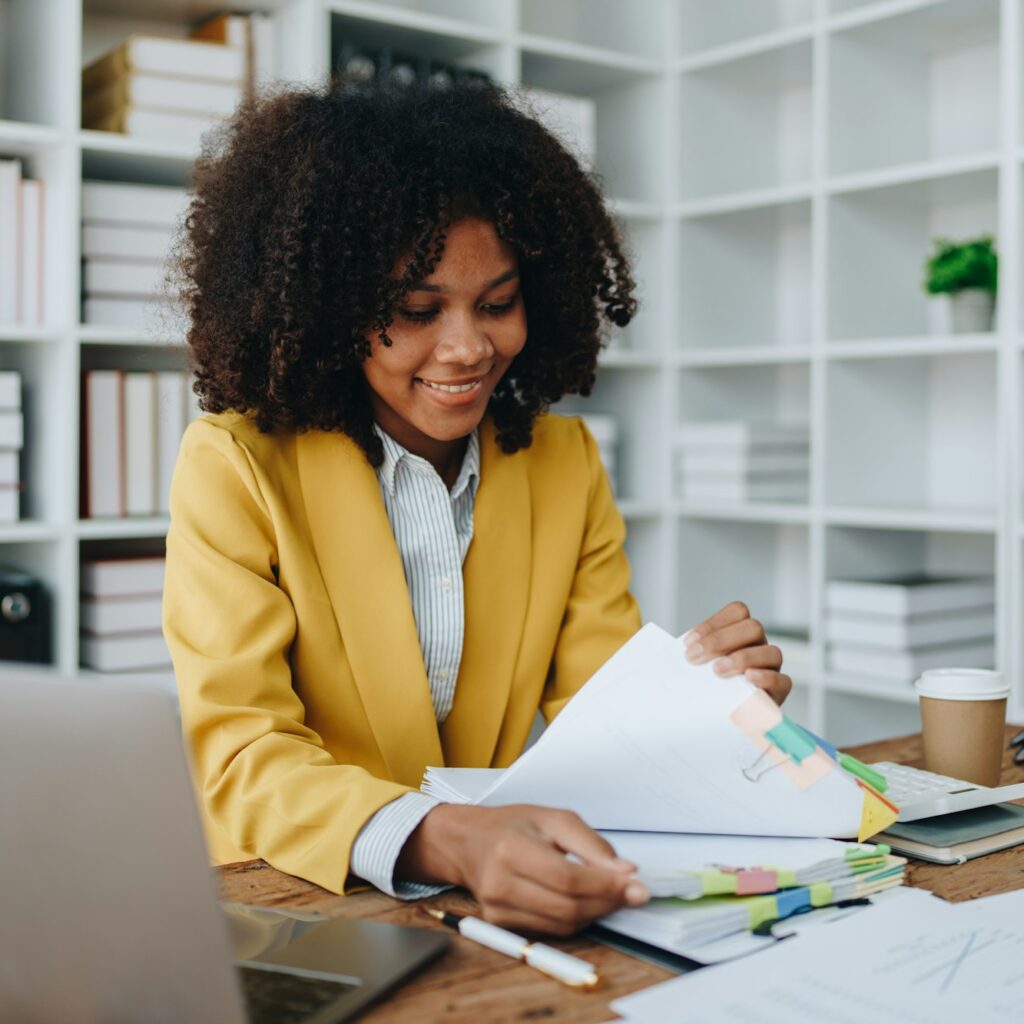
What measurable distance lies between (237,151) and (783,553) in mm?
2292

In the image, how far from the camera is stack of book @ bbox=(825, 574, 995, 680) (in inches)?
109

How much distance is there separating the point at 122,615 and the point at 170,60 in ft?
3.64

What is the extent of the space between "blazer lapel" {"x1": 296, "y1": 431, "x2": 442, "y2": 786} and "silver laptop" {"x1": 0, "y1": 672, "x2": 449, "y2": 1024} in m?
0.70

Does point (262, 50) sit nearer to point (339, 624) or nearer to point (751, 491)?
point (751, 491)

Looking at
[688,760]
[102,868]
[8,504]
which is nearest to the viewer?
[102,868]

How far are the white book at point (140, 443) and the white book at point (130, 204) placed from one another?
0.31m

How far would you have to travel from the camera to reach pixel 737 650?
42.8 inches

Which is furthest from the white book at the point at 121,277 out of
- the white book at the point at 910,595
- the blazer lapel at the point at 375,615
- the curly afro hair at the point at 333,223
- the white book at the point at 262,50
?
the white book at the point at 910,595

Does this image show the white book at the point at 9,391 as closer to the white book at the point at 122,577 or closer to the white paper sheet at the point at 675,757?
the white book at the point at 122,577

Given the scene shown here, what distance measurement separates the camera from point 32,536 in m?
2.44

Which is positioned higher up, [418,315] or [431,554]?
[418,315]

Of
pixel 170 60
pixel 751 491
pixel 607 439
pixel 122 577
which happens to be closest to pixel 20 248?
pixel 170 60

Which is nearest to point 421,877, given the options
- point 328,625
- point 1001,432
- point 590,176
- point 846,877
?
point 846,877

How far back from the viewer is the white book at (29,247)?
247 centimetres
